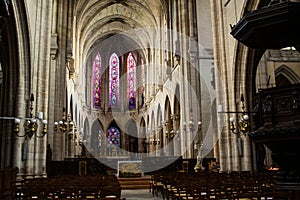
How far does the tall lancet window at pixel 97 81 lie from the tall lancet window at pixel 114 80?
156cm

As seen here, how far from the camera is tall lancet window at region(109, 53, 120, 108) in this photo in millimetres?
44781

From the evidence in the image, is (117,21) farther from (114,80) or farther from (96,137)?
(96,137)

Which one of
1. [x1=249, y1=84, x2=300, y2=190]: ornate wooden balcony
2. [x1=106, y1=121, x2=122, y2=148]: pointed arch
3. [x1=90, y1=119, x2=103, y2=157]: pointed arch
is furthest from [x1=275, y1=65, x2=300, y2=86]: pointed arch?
[x1=106, y1=121, x2=122, y2=148]: pointed arch

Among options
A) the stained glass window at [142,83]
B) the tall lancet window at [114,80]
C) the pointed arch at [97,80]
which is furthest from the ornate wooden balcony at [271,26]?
the tall lancet window at [114,80]

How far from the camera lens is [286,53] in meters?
20.8

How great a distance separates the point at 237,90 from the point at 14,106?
894cm

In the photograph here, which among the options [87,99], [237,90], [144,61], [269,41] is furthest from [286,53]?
[87,99]

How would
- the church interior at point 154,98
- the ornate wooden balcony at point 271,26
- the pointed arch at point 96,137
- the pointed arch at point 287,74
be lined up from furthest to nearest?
the pointed arch at point 96,137, the pointed arch at point 287,74, the church interior at point 154,98, the ornate wooden balcony at point 271,26

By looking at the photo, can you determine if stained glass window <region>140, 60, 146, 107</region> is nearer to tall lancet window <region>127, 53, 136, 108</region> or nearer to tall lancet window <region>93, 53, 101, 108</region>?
tall lancet window <region>127, 53, 136, 108</region>

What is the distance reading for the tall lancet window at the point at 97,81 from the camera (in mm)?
43987

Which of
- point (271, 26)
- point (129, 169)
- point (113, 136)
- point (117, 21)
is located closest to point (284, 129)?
point (271, 26)

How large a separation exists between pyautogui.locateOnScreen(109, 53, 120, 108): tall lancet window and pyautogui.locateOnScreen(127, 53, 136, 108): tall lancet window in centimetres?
167

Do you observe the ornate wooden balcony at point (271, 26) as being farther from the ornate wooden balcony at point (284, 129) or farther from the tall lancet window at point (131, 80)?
the tall lancet window at point (131, 80)

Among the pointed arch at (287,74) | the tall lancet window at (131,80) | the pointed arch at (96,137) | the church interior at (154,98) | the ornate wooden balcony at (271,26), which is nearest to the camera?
the ornate wooden balcony at (271,26)
